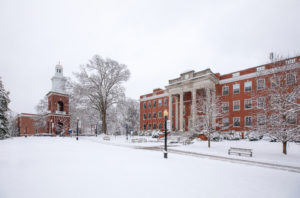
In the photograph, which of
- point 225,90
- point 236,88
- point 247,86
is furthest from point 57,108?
point 247,86

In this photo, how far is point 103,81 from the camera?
32688mm

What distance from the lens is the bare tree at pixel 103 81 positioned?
30672mm

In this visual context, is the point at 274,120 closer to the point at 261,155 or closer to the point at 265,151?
the point at 261,155

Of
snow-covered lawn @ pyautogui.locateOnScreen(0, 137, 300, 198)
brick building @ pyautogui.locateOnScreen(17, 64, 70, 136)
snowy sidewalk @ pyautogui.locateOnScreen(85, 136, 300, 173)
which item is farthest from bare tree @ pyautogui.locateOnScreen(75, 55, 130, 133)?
snow-covered lawn @ pyautogui.locateOnScreen(0, 137, 300, 198)

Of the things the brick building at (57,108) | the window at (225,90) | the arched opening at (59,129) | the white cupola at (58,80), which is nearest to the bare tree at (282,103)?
the window at (225,90)

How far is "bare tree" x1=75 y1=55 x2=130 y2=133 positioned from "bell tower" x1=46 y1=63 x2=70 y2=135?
11.0 metres

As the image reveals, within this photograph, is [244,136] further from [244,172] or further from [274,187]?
[274,187]

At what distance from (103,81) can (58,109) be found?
18196 mm

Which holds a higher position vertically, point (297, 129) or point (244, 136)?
point (297, 129)

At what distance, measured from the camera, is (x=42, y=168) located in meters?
7.57

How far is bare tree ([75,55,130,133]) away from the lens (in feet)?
101

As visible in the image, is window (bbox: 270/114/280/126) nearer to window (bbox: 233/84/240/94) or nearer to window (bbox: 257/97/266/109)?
window (bbox: 257/97/266/109)

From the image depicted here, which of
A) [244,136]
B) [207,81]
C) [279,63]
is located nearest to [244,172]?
[279,63]

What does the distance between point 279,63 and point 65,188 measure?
17234 mm
